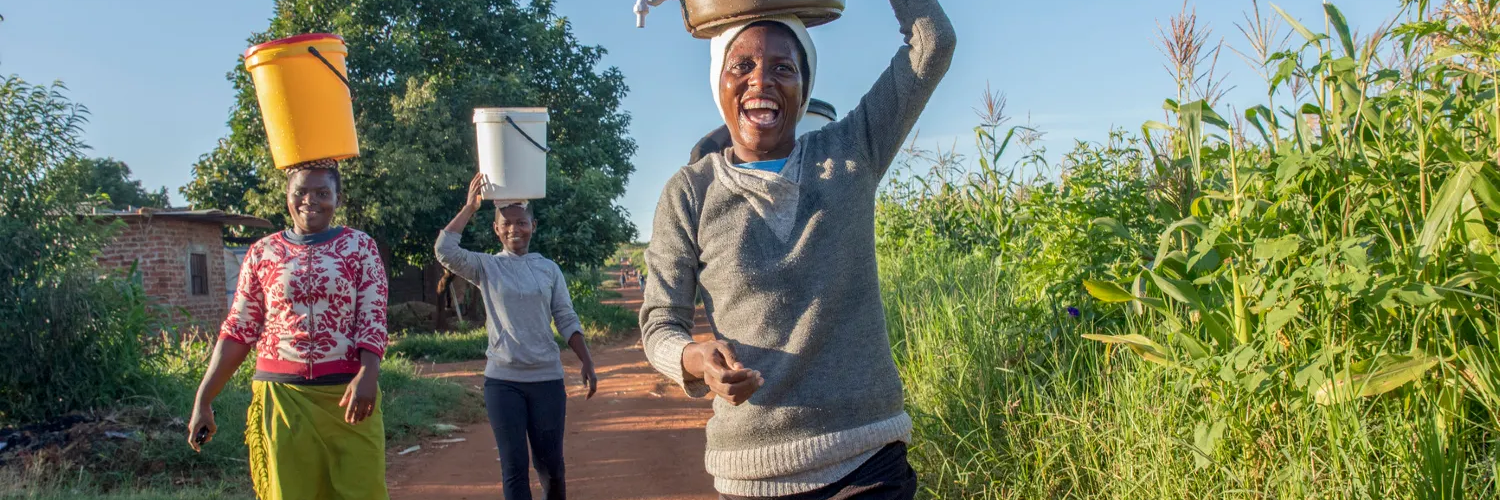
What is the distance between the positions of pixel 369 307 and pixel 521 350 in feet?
3.46

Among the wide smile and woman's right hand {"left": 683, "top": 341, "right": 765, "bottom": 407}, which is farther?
the wide smile

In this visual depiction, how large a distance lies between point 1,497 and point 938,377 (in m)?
4.74

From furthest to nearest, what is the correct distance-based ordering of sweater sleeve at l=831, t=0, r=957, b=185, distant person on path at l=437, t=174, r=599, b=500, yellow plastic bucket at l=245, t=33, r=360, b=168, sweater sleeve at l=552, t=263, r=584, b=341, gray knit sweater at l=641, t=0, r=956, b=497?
sweater sleeve at l=552, t=263, r=584, b=341, distant person on path at l=437, t=174, r=599, b=500, yellow plastic bucket at l=245, t=33, r=360, b=168, sweater sleeve at l=831, t=0, r=957, b=185, gray knit sweater at l=641, t=0, r=956, b=497

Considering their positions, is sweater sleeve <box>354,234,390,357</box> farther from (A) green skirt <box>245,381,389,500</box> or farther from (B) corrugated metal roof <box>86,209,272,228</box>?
(B) corrugated metal roof <box>86,209,272,228</box>

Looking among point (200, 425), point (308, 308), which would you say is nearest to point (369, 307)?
point (308, 308)

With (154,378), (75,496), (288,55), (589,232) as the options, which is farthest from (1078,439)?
(589,232)

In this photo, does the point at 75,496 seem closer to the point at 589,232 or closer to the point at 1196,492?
the point at 1196,492

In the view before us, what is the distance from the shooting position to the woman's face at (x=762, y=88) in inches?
80.7

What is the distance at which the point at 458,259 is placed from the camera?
5066mm

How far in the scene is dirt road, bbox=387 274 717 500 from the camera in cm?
624

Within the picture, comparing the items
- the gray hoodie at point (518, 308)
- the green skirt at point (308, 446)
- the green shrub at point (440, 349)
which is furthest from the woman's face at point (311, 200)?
the green shrub at point (440, 349)

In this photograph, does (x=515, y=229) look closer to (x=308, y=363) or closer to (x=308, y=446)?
(x=308, y=363)

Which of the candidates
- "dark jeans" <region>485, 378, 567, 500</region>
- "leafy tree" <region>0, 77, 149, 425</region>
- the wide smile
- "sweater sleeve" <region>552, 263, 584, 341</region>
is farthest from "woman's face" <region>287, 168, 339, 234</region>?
"leafy tree" <region>0, 77, 149, 425</region>

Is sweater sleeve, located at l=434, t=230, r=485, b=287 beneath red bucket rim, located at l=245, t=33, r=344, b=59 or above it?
beneath
